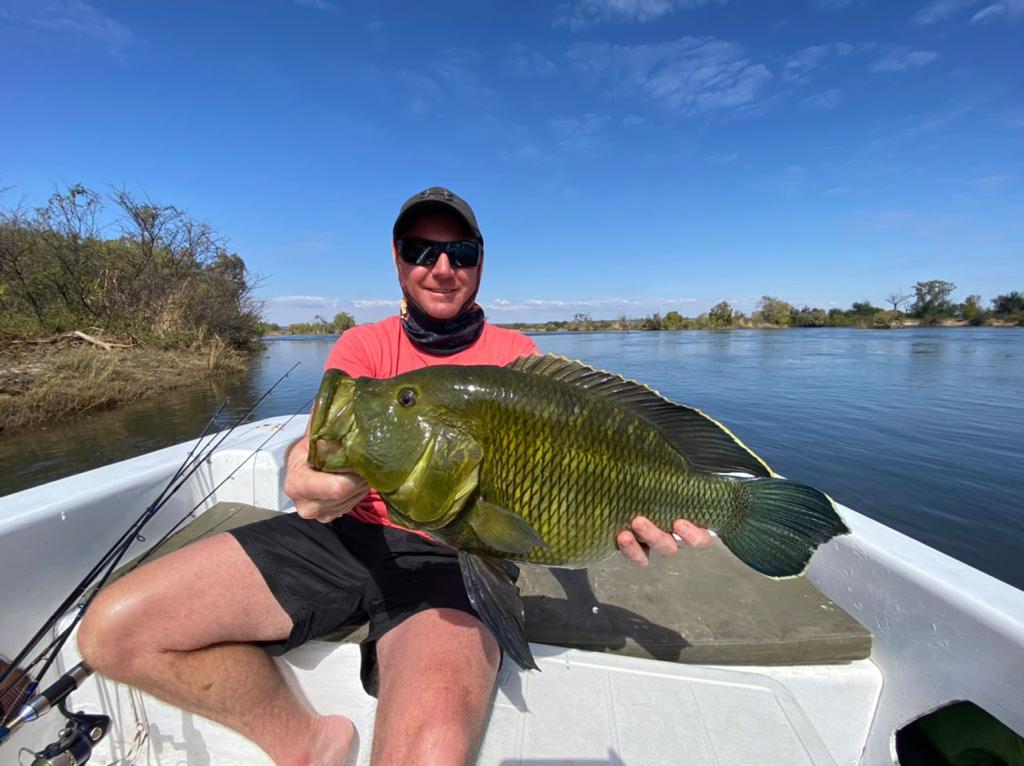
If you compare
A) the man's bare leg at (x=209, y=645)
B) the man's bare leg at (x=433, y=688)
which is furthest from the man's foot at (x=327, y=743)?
the man's bare leg at (x=433, y=688)

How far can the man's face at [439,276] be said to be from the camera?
252 centimetres

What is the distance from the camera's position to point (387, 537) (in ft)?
7.38

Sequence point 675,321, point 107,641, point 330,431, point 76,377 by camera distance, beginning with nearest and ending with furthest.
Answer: point 330,431, point 107,641, point 76,377, point 675,321

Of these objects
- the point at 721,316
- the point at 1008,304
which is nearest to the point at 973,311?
the point at 1008,304

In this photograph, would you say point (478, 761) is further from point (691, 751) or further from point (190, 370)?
point (190, 370)

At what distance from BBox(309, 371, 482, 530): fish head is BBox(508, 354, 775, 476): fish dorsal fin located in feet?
1.54

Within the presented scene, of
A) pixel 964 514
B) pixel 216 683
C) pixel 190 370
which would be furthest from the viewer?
pixel 190 370

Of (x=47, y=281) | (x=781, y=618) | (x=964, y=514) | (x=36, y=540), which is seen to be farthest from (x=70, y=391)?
(x=964, y=514)

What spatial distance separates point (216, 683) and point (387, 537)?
2.76 ft

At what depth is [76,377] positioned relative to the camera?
12945 millimetres

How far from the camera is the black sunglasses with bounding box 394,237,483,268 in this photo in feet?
8.21

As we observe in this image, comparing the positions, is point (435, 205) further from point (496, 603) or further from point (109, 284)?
point (109, 284)

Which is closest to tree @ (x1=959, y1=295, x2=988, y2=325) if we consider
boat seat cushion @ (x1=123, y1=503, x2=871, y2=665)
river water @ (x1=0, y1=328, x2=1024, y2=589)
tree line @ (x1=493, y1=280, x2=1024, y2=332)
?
tree line @ (x1=493, y1=280, x2=1024, y2=332)

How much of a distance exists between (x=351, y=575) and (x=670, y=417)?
164 centimetres
